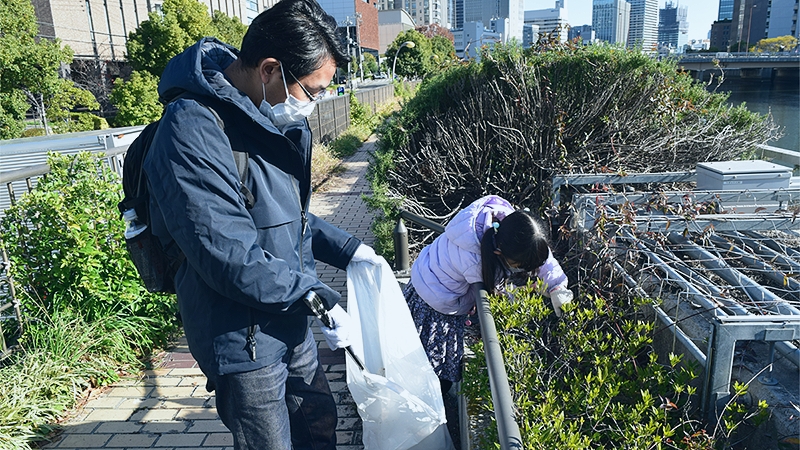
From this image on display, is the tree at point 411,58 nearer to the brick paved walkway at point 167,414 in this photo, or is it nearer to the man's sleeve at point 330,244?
the brick paved walkway at point 167,414

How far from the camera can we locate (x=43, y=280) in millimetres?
3340

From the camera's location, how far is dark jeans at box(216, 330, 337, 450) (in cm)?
175

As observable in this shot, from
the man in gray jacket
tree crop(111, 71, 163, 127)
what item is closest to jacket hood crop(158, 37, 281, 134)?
the man in gray jacket

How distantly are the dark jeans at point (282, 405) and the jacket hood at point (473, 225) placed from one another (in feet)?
3.11

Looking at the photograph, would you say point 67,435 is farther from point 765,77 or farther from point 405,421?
point 765,77

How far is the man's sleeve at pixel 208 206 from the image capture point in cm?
146

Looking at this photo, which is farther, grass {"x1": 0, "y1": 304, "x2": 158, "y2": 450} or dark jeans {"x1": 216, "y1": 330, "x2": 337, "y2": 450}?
grass {"x1": 0, "y1": 304, "x2": 158, "y2": 450}

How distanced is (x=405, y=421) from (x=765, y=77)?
2841 inches

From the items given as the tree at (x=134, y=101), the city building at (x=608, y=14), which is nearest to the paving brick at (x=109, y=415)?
the tree at (x=134, y=101)

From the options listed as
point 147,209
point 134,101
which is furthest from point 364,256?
point 134,101

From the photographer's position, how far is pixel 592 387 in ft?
6.23

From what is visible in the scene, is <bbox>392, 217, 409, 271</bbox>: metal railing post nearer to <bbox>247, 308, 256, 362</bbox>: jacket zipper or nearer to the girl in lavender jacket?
the girl in lavender jacket

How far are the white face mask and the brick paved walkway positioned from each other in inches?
71.2

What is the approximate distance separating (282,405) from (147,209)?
2.56 feet
